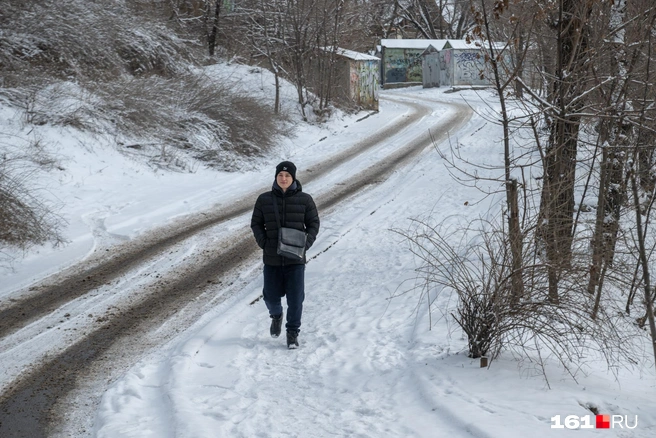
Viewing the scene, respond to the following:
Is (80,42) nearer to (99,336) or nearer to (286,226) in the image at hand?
(99,336)

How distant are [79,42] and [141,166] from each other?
6.44m

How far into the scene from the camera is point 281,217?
6.53 meters

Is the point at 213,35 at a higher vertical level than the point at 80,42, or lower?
higher

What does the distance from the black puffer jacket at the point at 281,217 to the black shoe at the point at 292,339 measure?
73 centimetres

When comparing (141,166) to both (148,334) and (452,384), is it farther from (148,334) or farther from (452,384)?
(452,384)

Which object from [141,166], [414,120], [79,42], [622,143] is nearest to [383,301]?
[622,143]

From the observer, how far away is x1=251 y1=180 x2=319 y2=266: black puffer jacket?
650 cm

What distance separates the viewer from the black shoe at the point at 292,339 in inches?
258

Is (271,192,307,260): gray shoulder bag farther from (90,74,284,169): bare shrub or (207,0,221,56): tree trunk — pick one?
(207,0,221,56): tree trunk

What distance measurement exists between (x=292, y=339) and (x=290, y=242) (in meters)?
1.01

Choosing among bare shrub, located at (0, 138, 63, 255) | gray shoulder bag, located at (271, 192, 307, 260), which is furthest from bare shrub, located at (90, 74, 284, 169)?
gray shoulder bag, located at (271, 192, 307, 260)

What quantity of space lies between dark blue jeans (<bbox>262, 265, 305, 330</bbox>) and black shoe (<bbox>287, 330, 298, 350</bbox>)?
0.14 ft

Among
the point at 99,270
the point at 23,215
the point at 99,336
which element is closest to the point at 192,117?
the point at 23,215

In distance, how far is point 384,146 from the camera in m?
20.9
